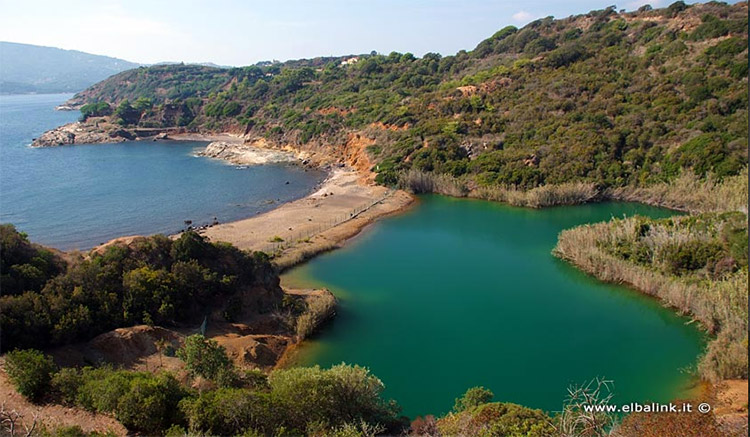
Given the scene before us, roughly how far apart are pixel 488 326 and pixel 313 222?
21047mm

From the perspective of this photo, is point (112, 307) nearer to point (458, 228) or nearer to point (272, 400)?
point (272, 400)

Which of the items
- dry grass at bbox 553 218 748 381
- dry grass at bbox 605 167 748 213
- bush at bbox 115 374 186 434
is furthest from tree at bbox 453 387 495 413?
dry grass at bbox 605 167 748 213

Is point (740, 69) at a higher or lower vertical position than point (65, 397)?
higher

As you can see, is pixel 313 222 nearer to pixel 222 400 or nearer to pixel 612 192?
pixel 612 192

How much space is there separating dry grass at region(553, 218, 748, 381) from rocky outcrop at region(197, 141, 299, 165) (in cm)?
4896

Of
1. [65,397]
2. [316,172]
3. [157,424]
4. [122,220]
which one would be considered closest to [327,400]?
[157,424]

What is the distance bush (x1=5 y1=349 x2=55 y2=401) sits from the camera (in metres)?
13.4

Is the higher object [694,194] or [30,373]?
[694,194]

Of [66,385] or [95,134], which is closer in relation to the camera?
[66,385]

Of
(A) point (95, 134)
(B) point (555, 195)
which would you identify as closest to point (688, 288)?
(B) point (555, 195)

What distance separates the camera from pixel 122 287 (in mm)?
19812

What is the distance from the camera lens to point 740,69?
48.1 metres

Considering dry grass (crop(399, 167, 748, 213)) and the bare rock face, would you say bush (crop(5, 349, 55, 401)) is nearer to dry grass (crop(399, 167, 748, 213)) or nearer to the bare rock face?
dry grass (crop(399, 167, 748, 213))

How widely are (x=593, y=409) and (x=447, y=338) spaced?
12.7 m
